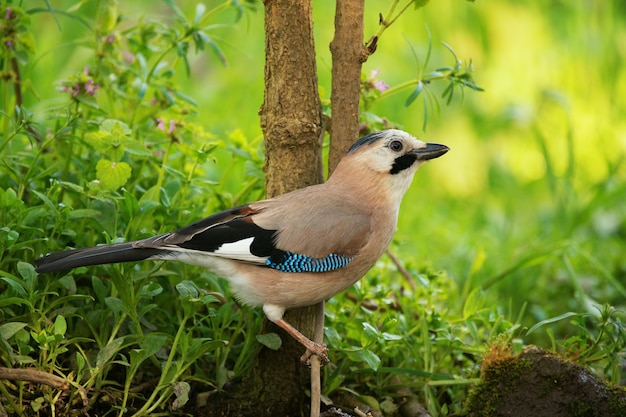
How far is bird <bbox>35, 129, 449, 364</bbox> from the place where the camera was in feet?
10.6

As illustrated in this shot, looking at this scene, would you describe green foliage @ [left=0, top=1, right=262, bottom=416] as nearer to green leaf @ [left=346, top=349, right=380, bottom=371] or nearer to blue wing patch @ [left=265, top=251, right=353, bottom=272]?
blue wing patch @ [left=265, top=251, right=353, bottom=272]

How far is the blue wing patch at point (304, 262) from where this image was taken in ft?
10.6

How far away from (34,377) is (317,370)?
964 mm

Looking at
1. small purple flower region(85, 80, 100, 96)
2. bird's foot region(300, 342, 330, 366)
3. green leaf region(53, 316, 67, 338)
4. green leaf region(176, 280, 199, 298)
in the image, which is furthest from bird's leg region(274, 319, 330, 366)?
small purple flower region(85, 80, 100, 96)

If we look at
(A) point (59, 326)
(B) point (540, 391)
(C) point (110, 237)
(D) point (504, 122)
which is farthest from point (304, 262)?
(D) point (504, 122)

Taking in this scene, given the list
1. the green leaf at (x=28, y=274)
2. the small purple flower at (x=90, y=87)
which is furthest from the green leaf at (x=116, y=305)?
the small purple flower at (x=90, y=87)

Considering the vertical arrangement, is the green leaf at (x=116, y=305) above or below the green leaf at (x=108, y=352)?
above

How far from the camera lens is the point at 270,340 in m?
3.29

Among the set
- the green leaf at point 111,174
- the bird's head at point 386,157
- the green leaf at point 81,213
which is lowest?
the green leaf at point 81,213

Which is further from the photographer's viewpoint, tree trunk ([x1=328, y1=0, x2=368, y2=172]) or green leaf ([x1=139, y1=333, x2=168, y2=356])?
tree trunk ([x1=328, y1=0, x2=368, y2=172])

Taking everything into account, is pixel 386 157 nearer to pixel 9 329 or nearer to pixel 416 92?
pixel 416 92

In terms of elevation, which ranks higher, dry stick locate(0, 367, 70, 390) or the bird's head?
the bird's head

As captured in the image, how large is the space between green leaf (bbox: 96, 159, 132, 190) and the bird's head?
80cm

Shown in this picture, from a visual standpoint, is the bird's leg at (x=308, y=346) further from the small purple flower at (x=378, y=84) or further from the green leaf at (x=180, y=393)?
the small purple flower at (x=378, y=84)
